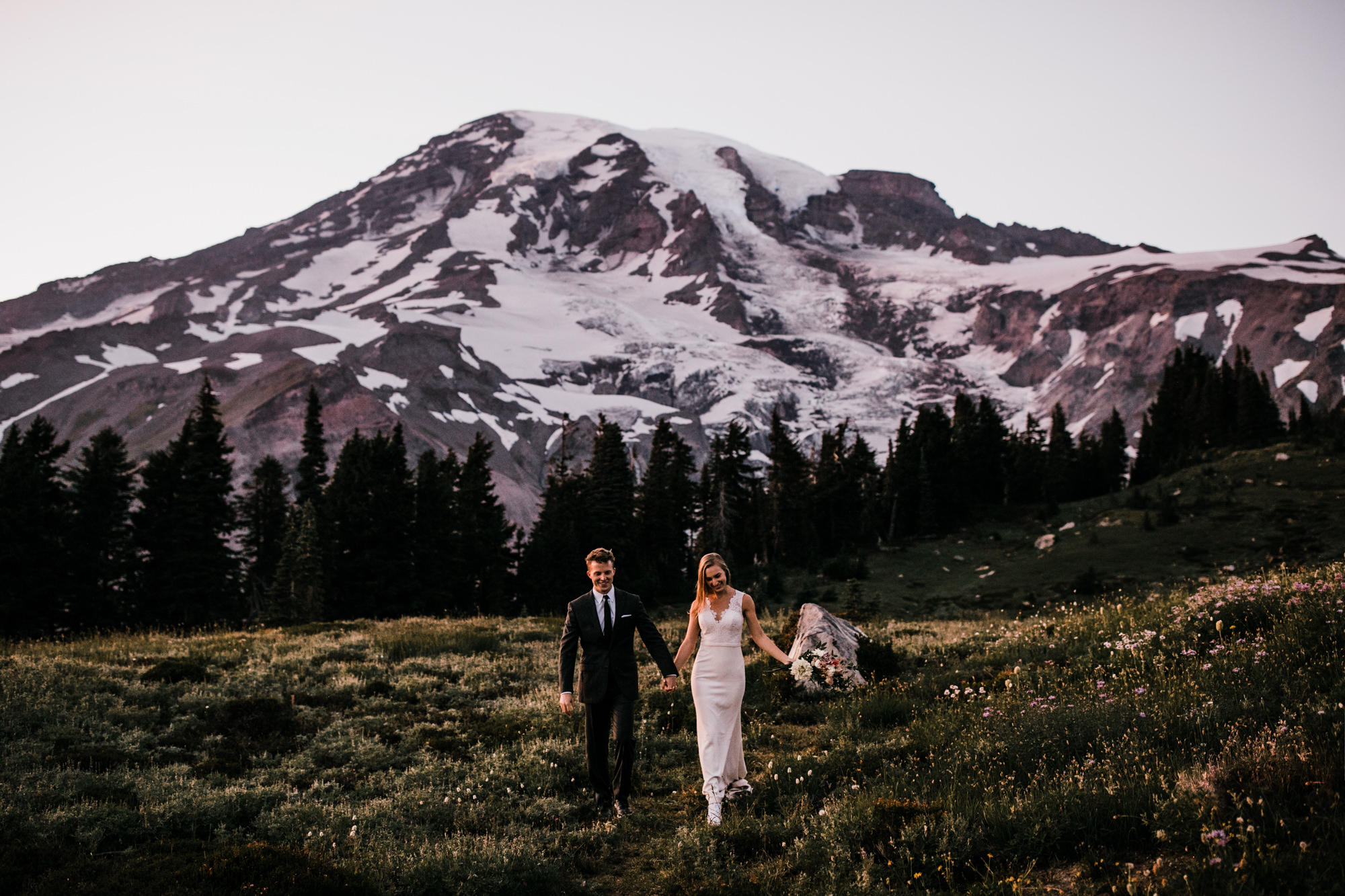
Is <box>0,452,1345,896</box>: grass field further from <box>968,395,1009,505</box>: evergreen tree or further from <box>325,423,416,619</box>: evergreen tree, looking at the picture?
<box>968,395,1009,505</box>: evergreen tree

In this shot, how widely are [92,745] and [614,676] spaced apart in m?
7.51

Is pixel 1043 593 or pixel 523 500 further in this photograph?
pixel 523 500

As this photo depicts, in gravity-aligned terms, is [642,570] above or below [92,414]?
below

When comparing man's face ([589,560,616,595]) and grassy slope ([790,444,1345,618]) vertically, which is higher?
man's face ([589,560,616,595])

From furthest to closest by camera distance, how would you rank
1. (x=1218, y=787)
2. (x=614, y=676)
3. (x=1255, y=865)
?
(x=614, y=676)
(x=1218, y=787)
(x=1255, y=865)

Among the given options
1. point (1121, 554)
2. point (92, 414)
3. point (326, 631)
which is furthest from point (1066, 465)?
point (92, 414)

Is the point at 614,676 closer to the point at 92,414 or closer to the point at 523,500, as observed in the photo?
the point at 523,500

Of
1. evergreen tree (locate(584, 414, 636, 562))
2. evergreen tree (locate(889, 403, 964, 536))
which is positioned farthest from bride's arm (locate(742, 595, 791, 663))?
evergreen tree (locate(889, 403, 964, 536))

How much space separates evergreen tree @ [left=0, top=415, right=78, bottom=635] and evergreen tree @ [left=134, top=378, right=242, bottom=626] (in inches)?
262

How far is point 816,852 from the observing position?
272 inches

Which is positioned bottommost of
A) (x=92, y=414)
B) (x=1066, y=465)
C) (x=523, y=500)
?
(x=523, y=500)

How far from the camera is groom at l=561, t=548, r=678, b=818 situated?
8.91m

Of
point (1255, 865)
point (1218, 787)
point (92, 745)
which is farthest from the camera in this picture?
point (92, 745)

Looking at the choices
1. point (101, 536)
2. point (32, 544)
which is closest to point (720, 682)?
point (32, 544)
